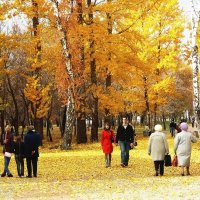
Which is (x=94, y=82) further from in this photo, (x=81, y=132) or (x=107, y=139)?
(x=107, y=139)

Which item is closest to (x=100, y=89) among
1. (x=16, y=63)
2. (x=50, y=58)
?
(x=50, y=58)

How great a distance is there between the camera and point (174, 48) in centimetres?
3972

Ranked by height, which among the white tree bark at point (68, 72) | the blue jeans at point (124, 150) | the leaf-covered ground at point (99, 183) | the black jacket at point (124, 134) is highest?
the white tree bark at point (68, 72)

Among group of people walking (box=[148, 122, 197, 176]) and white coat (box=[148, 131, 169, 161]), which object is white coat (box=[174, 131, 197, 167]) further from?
white coat (box=[148, 131, 169, 161])

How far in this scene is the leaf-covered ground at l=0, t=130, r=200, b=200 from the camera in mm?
11938

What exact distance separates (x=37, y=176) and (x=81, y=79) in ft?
53.8

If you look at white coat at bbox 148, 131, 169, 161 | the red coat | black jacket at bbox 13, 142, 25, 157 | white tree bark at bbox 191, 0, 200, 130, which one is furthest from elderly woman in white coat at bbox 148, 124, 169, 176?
white tree bark at bbox 191, 0, 200, 130

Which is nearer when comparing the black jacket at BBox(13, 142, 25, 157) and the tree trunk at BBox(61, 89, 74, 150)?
the black jacket at BBox(13, 142, 25, 157)

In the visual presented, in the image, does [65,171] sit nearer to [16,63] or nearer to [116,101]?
[116,101]

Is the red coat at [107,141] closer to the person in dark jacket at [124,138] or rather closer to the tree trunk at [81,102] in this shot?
the person in dark jacket at [124,138]

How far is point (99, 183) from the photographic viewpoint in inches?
576

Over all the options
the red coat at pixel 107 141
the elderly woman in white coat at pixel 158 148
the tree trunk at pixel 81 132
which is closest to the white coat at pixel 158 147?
the elderly woman in white coat at pixel 158 148

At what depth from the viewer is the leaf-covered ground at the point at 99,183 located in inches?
470

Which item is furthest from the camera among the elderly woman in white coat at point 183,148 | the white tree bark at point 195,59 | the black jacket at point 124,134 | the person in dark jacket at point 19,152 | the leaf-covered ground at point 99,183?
the white tree bark at point 195,59
